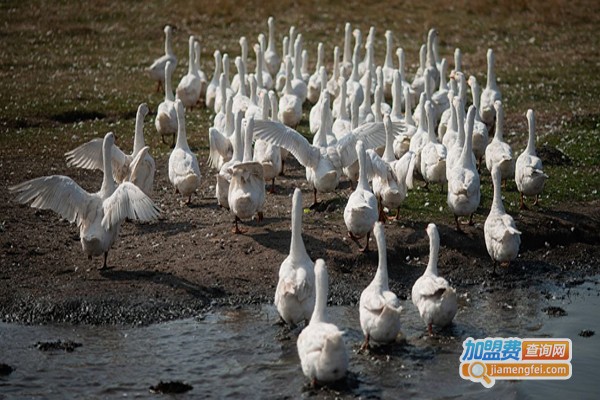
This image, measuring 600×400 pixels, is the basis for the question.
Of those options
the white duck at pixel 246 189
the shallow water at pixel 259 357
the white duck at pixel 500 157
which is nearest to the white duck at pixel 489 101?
the white duck at pixel 500 157

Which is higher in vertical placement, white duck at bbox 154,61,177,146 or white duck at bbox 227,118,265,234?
white duck at bbox 154,61,177,146

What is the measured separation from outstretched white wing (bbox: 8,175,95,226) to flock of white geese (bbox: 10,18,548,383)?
2cm

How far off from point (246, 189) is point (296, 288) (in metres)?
3.49

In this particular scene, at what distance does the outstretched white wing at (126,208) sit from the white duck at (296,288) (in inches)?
108

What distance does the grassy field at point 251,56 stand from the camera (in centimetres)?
2267

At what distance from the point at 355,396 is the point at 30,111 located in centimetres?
1595

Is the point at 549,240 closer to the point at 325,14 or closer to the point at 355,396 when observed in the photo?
the point at 355,396

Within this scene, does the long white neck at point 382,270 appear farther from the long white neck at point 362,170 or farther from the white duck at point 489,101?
the white duck at point 489,101

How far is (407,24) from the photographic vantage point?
35125 mm

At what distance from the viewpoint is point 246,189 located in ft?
52.3

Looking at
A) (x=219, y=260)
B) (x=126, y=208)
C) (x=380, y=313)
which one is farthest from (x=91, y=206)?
(x=380, y=313)

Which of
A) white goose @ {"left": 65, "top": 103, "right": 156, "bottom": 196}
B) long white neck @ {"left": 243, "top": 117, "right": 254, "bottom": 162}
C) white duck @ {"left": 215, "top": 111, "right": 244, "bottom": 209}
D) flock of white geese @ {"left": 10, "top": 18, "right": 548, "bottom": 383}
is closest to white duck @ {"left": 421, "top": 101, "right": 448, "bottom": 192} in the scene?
flock of white geese @ {"left": 10, "top": 18, "right": 548, "bottom": 383}

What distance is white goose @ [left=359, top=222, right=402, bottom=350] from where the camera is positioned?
40.3 ft

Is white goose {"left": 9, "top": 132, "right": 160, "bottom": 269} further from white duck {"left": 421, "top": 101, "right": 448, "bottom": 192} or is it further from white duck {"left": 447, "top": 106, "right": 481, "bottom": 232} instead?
white duck {"left": 421, "top": 101, "right": 448, "bottom": 192}
